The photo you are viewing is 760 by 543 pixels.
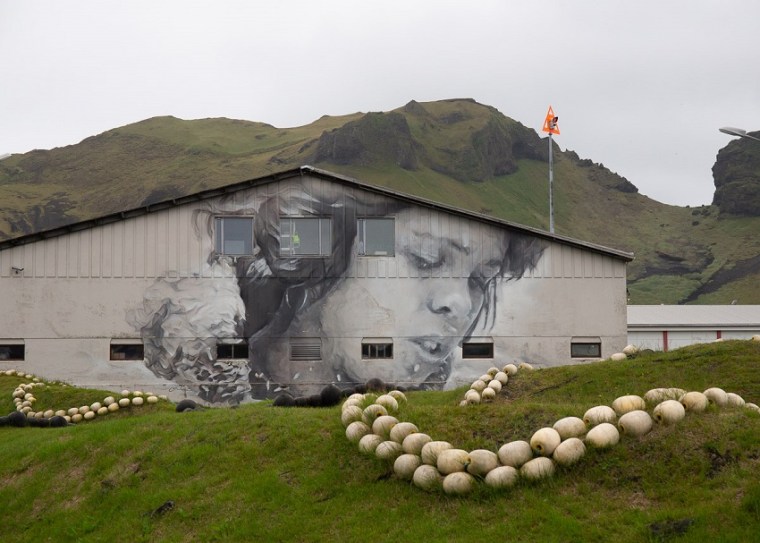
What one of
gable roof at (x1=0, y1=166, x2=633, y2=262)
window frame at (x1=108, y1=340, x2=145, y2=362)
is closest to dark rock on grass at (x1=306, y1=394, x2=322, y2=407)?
gable roof at (x1=0, y1=166, x2=633, y2=262)

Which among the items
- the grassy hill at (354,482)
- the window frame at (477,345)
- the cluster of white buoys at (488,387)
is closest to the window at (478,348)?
the window frame at (477,345)

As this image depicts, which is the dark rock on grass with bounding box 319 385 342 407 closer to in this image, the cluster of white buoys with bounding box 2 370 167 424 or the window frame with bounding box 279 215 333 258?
the cluster of white buoys with bounding box 2 370 167 424

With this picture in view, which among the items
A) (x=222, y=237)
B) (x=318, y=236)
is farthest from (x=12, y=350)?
(x=318, y=236)

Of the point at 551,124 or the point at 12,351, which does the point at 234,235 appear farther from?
the point at 551,124

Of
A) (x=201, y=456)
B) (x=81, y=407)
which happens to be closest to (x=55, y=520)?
(x=201, y=456)

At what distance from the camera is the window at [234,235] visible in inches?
1208

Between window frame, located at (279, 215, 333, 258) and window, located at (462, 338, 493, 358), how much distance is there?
6039mm

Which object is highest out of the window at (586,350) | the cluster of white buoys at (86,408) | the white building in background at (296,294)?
the white building in background at (296,294)

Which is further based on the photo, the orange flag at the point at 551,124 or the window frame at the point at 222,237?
the orange flag at the point at 551,124

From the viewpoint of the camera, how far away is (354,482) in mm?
11289

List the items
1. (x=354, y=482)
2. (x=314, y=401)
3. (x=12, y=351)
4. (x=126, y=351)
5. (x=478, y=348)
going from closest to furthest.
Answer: (x=354, y=482)
(x=314, y=401)
(x=126, y=351)
(x=12, y=351)
(x=478, y=348)

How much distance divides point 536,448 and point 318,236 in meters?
21.5

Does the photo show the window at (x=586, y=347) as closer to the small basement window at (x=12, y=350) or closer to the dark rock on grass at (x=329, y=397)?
the dark rock on grass at (x=329, y=397)

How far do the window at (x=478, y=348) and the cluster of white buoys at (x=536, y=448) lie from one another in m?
19.2
